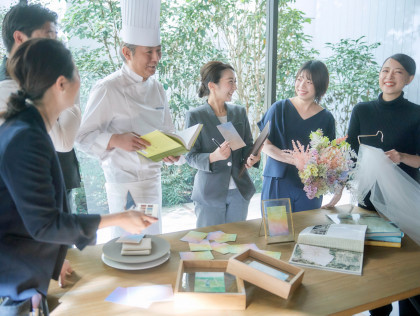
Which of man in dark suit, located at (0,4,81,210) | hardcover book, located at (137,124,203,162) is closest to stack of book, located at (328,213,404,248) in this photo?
hardcover book, located at (137,124,203,162)

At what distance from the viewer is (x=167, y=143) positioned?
1.91 meters

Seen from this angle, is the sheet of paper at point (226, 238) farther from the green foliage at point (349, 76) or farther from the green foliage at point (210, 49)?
the green foliage at point (349, 76)

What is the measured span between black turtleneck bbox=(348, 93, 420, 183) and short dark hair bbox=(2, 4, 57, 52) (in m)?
2.05

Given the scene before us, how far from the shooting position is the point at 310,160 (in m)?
1.91

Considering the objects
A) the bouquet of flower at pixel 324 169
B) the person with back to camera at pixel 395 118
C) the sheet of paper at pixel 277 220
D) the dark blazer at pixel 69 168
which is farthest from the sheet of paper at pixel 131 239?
the person with back to camera at pixel 395 118

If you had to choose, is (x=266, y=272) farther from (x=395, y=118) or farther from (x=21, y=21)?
(x=395, y=118)

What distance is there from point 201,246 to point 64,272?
58cm

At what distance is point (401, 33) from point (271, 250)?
10.7ft

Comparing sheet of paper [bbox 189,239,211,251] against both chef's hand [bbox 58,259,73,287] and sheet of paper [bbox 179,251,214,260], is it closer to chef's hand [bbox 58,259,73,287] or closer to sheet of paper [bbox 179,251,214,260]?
sheet of paper [bbox 179,251,214,260]

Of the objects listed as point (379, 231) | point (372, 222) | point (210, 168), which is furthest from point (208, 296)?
point (210, 168)

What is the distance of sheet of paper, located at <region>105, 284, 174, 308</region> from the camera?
1.31m

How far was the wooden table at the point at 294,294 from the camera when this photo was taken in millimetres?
1282

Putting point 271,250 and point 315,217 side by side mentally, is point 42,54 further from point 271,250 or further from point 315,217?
point 315,217

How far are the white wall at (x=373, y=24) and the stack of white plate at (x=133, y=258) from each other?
3241 mm
